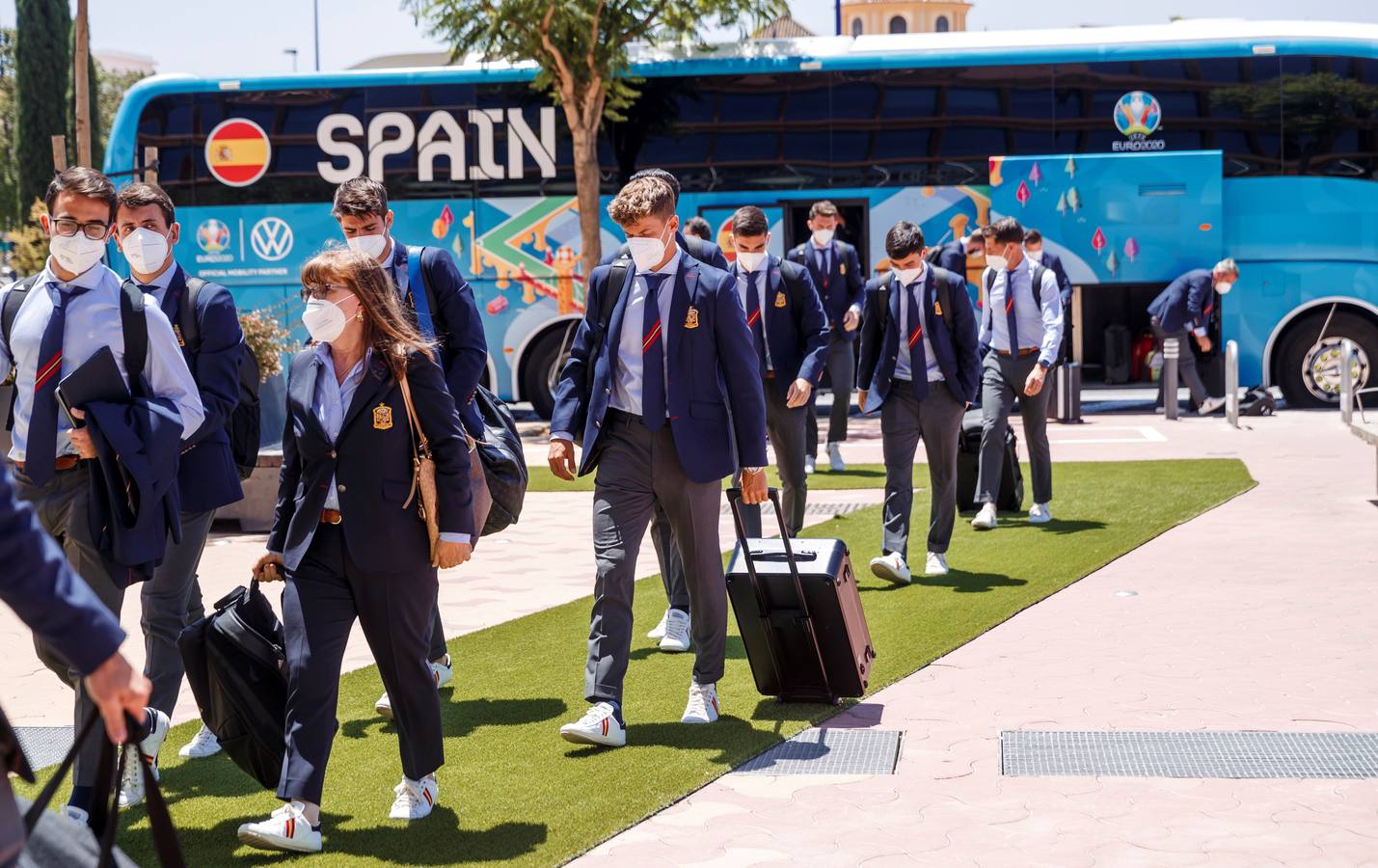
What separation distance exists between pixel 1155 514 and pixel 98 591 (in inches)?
307

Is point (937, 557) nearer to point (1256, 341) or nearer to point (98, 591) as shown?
point (98, 591)

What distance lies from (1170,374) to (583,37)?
7.11 meters

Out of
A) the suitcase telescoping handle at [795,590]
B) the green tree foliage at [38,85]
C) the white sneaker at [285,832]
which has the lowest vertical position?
the white sneaker at [285,832]

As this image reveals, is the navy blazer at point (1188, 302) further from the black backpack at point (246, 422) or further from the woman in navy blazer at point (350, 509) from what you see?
the woman in navy blazer at point (350, 509)

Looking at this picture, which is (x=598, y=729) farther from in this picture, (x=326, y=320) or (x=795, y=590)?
(x=326, y=320)

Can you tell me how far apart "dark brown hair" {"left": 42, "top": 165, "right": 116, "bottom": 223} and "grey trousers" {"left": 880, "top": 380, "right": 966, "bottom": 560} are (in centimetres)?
476

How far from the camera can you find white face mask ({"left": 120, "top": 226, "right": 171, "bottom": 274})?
221 inches

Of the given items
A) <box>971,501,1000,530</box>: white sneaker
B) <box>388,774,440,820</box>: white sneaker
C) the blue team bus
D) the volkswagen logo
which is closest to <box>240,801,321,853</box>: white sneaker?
<box>388,774,440,820</box>: white sneaker

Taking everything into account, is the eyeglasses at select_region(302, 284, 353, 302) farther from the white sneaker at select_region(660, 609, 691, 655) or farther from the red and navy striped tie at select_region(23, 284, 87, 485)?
the white sneaker at select_region(660, 609, 691, 655)

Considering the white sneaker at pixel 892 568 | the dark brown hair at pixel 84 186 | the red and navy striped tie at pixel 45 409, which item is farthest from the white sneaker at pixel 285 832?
the white sneaker at pixel 892 568

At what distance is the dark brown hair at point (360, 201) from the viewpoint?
6012mm

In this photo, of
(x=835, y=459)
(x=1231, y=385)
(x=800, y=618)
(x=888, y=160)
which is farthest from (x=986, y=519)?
(x=888, y=160)

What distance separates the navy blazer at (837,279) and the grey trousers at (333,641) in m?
9.06

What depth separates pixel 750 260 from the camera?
9117 millimetres
